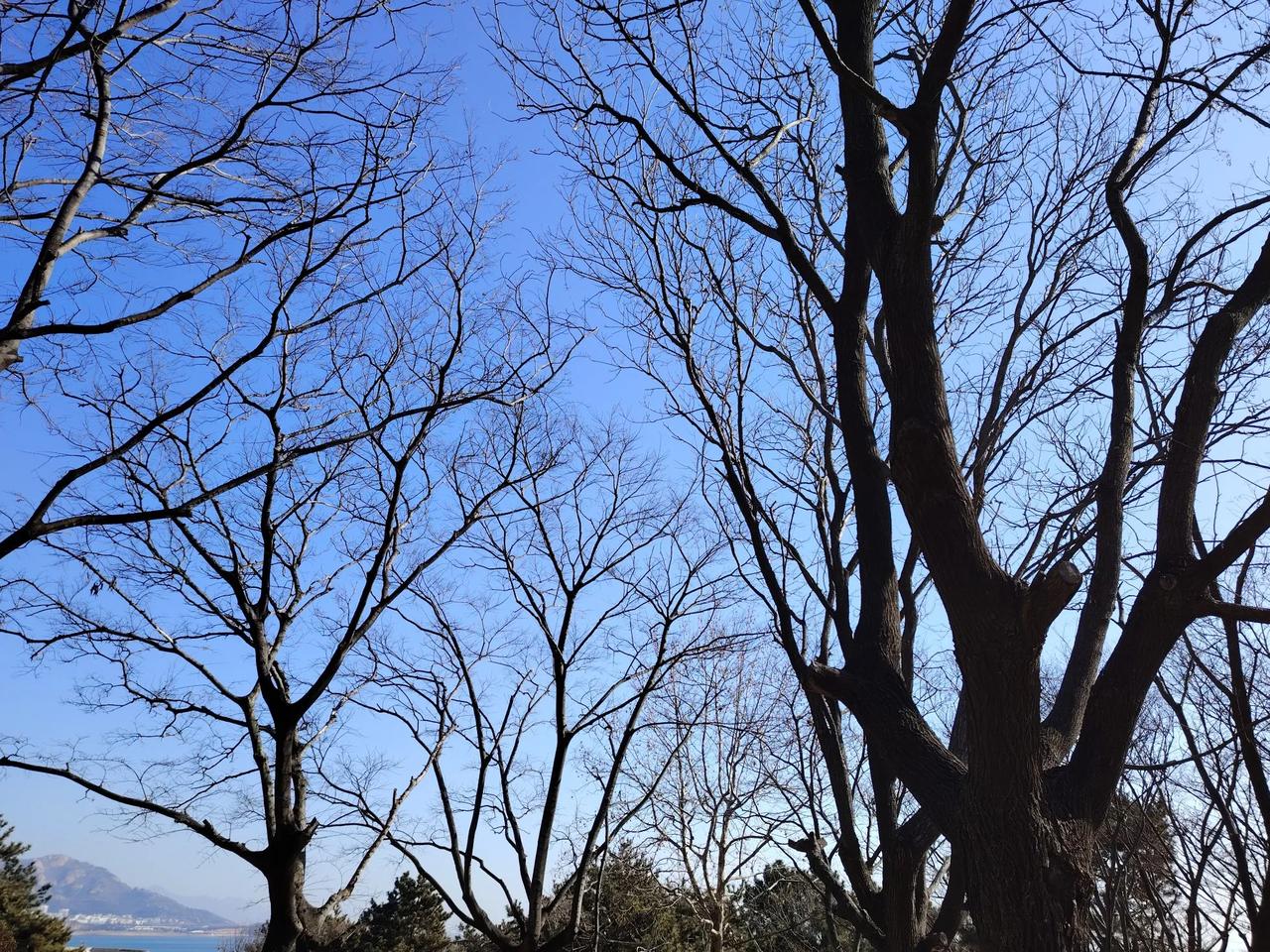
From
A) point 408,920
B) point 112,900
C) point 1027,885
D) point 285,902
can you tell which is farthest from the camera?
point 112,900

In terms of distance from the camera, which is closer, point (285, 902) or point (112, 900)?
point (285, 902)

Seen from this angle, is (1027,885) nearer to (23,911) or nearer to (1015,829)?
(1015,829)

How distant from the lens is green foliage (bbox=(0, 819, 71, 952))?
58.3 ft

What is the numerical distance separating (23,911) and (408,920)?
379 inches

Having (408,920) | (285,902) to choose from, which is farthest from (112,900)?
(285,902)

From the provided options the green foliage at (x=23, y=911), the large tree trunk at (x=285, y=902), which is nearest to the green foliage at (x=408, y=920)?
the green foliage at (x=23, y=911)

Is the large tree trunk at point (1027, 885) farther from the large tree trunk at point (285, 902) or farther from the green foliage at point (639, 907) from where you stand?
the green foliage at point (639, 907)

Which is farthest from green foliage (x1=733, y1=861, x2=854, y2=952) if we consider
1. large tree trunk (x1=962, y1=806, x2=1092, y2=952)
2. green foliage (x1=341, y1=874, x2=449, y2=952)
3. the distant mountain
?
the distant mountain

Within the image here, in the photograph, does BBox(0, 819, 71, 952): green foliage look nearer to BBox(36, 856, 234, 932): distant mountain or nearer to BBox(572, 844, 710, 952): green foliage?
BBox(572, 844, 710, 952): green foliage

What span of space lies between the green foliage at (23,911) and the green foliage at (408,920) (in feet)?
25.4

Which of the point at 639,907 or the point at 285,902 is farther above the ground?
the point at 639,907

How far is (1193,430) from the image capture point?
361 cm

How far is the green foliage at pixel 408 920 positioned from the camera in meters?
25.0

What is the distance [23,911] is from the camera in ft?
63.4
